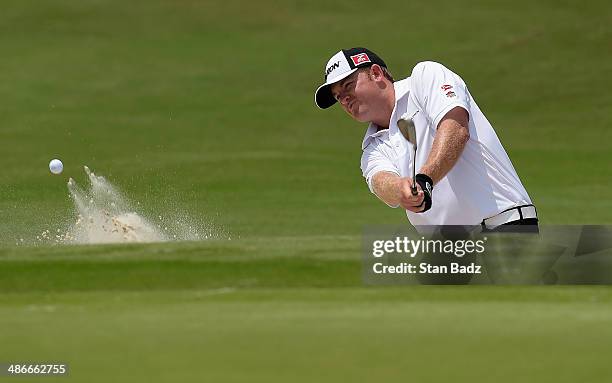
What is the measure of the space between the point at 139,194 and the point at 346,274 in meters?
10.3

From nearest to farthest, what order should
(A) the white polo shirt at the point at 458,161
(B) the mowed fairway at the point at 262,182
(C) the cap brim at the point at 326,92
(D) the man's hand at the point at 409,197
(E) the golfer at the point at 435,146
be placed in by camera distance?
(B) the mowed fairway at the point at 262,182 < (D) the man's hand at the point at 409,197 < (E) the golfer at the point at 435,146 < (A) the white polo shirt at the point at 458,161 < (C) the cap brim at the point at 326,92

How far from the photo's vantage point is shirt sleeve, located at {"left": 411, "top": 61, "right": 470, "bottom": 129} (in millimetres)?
5496

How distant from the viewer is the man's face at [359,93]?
576 cm

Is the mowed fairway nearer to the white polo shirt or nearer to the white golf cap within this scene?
the white polo shirt

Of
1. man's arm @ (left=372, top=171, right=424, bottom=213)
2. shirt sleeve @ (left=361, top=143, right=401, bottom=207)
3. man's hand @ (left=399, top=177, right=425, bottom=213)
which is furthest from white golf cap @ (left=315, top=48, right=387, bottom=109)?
man's hand @ (left=399, top=177, right=425, bottom=213)

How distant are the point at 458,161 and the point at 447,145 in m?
0.23

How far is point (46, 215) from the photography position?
14953mm

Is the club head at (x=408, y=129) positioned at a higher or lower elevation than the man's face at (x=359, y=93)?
lower

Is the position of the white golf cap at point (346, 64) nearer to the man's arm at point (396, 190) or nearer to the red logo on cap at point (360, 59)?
the red logo on cap at point (360, 59)

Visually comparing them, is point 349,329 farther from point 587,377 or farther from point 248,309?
point 587,377

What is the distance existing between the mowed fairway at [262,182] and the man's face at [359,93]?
2.57 feet

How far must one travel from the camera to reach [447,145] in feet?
17.8

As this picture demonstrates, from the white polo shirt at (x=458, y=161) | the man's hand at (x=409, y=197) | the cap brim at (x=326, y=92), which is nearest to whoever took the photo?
the man's hand at (x=409, y=197)

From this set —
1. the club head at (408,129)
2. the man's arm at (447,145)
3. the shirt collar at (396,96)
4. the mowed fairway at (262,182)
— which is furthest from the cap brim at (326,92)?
the mowed fairway at (262,182)
